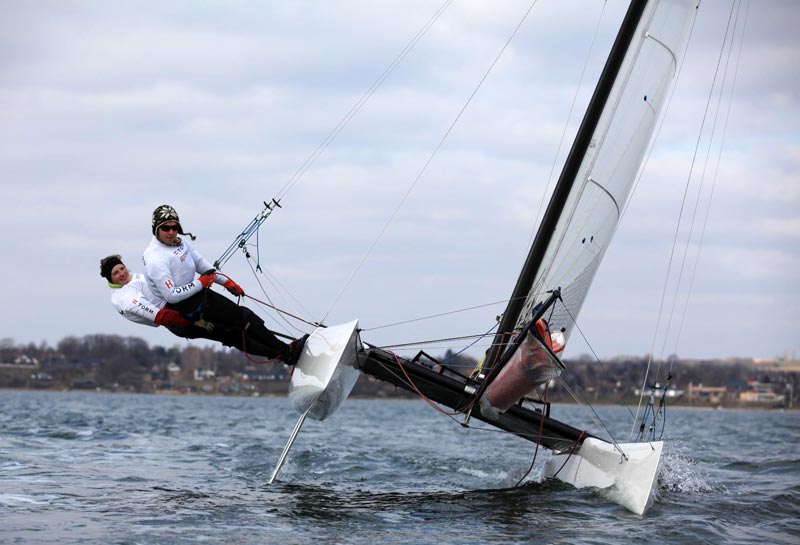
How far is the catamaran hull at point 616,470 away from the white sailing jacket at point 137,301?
409cm

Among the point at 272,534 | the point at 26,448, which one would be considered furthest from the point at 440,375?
the point at 26,448

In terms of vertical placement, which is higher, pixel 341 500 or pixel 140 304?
pixel 140 304

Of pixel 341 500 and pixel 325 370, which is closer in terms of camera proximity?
pixel 325 370

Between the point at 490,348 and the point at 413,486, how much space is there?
1.84 meters

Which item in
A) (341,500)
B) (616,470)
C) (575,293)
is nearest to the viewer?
(341,500)

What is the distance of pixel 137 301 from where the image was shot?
7.33 metres

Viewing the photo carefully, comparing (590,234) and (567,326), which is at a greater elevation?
(590,234)

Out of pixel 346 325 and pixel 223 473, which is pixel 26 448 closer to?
pixel 223 473

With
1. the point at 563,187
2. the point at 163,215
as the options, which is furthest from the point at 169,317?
the point at 563,187

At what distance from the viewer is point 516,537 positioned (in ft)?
21.2

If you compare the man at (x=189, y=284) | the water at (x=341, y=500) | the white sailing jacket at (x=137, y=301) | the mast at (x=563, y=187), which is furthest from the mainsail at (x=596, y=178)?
the white sailing jacket at (x=137, y=301)

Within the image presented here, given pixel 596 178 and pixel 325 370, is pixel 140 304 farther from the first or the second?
pixel 596 178

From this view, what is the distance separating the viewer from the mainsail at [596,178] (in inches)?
339

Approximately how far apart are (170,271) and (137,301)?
1.16ft
